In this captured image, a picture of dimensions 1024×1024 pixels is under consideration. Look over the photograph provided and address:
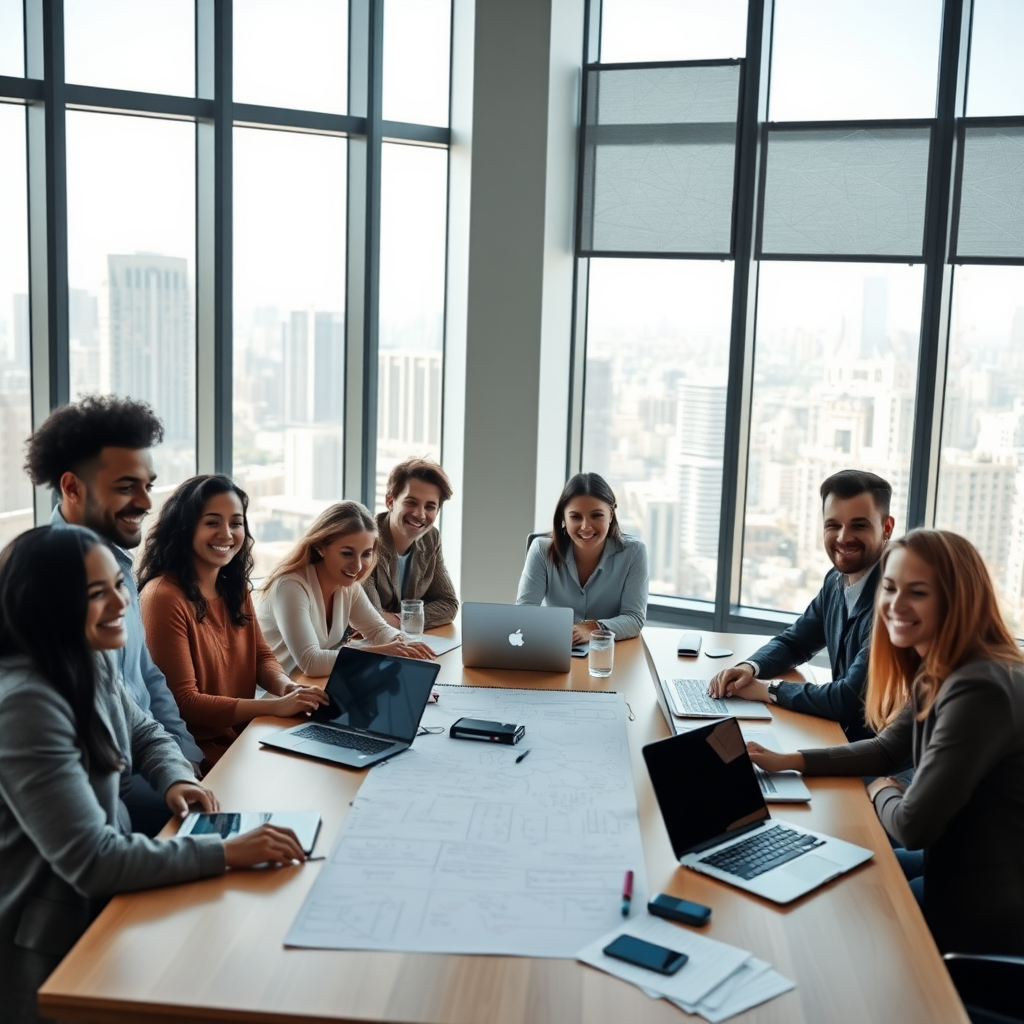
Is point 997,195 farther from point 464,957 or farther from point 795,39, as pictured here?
point 464,957

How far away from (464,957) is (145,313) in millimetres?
3686

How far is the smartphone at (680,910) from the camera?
6.26 ft

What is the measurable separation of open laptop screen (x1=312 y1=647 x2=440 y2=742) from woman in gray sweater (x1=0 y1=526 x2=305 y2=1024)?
63 centimetres

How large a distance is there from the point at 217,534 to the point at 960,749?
198 cm

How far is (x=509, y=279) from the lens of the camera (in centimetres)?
502

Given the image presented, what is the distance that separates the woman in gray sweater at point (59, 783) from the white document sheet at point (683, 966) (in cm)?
63

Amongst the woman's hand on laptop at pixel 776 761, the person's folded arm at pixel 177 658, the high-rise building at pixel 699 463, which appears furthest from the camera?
the high-rise building at pixel 699 463

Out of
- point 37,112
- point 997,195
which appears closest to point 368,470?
point 37,112

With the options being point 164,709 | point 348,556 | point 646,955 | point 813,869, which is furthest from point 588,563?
point 646,955

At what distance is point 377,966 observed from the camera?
5.72 ft

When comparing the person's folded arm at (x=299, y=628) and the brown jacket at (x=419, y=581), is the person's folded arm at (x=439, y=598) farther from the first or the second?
the person's folded arm at (x=299, y=628)

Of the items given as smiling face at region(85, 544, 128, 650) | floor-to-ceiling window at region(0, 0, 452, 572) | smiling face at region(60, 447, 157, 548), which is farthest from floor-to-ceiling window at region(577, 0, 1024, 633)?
smiling face at region(85, 544, 128, 650)

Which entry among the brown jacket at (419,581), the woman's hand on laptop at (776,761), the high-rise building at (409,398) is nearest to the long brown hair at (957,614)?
the woman's hand on laptop at (776,761)

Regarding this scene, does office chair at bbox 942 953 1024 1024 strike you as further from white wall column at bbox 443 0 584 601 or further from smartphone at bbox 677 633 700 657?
white wall column at bbox 443 0 584 601
